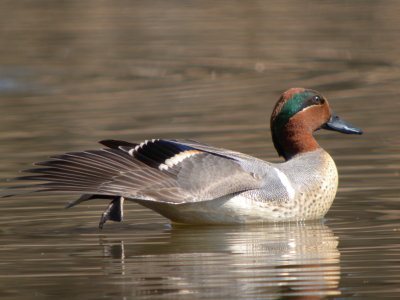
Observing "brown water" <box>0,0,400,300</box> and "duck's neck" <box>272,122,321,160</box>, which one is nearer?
"brown water" <box>0,0,400,300</box>

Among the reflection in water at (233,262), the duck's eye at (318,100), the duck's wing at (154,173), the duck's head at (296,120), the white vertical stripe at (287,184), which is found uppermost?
the duck's eye at (318,100)

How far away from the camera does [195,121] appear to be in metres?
14.0

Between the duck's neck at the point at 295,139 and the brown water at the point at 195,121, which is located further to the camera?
the duck's neck at the point at 295,139

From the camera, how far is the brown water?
6906mm

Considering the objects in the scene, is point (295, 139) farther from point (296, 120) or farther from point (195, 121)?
point (195, 121)

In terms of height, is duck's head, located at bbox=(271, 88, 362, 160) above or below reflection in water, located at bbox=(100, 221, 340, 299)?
above

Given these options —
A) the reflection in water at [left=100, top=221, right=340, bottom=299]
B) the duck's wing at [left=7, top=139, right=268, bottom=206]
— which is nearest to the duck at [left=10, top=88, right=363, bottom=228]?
the duck's wing at [left=7, top=139, right=268, bottom=206]

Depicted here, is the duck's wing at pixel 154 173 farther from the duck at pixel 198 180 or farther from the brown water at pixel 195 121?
the brown water at pixel 195 121

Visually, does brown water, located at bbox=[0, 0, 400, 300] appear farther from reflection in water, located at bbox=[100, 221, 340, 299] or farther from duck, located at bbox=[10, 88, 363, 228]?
duck, located at bbox=[10, 88, 363, 228]

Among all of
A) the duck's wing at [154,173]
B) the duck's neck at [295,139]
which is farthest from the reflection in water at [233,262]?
the duck's neck at [295,139]

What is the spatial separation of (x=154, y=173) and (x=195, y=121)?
5.61m

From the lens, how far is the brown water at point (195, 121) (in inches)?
272

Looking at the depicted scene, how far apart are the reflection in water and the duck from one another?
16 centimetres

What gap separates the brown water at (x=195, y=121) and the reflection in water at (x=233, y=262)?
1cm
